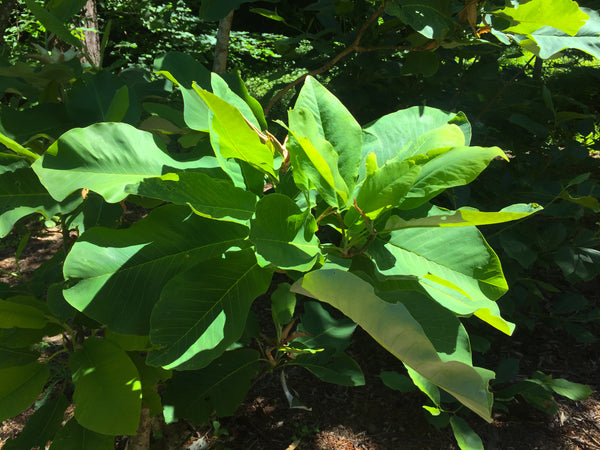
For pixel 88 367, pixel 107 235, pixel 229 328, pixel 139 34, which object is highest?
pixel 107 235

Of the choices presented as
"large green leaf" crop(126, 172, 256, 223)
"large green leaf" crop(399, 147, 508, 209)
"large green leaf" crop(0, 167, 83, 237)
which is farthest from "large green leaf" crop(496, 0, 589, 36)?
"large green leaf" crop(0, 167, 83, 237)

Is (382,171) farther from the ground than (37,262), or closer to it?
farther from the ground

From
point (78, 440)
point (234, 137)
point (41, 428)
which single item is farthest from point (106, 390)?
point (234, 137)

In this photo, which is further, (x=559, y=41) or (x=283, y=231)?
(x=559, y=41)

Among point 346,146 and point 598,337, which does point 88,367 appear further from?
point 598,337

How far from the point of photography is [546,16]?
1.07m

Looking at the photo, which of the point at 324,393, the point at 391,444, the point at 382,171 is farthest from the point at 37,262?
the point at 382,171

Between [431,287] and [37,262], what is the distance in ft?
13.5

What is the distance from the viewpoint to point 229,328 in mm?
778

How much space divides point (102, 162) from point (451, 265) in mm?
620

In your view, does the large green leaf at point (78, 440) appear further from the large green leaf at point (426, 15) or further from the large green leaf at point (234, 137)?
the large green leaf at point (426, 15)

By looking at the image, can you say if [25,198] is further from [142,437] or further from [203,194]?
[142,437]

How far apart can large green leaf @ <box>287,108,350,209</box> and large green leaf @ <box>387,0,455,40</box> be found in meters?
0.71

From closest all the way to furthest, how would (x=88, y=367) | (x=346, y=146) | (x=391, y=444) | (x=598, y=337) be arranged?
1. (x=346, y=146)
2. (x=88, y=367)
3. (x=391, y=444)
4. (x=598, y=337)
